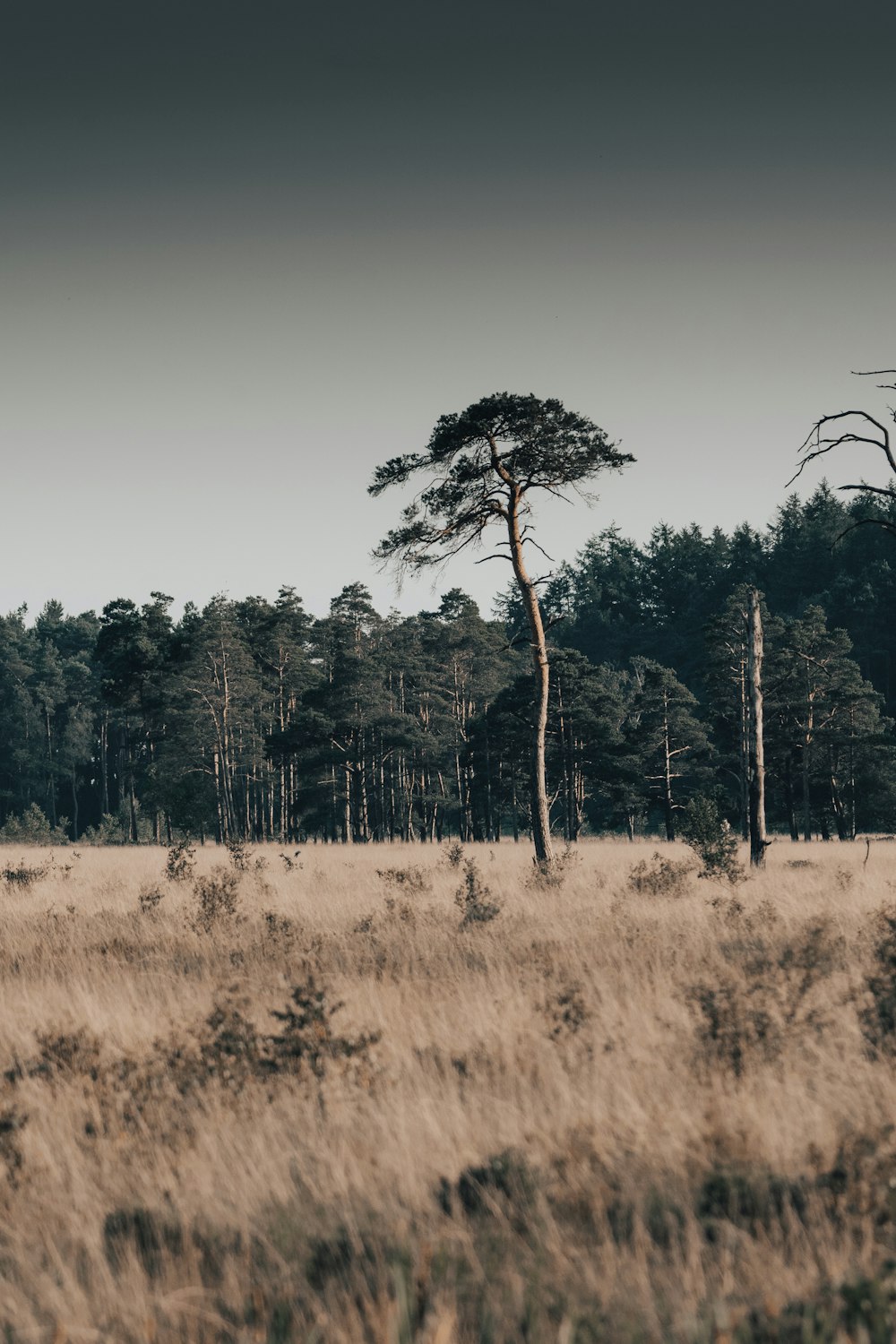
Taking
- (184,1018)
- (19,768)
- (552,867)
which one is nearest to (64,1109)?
(184,1018)

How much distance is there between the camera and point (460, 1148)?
438 cm

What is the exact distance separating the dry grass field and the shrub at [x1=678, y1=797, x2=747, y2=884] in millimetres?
6043

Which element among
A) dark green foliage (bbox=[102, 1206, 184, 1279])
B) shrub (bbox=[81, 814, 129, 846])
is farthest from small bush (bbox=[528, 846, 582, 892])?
shrub (bbox=[81, 814, 129, 846])

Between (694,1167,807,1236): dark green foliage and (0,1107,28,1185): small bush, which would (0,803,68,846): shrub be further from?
(694,1167,807,1236): dark green foliage

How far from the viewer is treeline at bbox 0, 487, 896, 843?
42.0 meters

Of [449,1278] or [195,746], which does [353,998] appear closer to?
[449,1278]

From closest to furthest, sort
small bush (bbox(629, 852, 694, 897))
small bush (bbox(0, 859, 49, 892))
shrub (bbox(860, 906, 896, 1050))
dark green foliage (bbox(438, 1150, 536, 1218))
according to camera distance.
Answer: dark green foliage (bbox(438, 1150, 536, 1218)) < shrub (bbox(860, 906, 896, 1050)) < small bush (bbox(629, 852, 694, 897)) < small bush (bbox(0, 859, 49, 892))

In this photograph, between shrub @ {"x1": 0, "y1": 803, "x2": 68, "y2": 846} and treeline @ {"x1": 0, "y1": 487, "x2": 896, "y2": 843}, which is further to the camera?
shrub @ {"x1": 0, "y1": 803, "x2": 68, "y2": 846}

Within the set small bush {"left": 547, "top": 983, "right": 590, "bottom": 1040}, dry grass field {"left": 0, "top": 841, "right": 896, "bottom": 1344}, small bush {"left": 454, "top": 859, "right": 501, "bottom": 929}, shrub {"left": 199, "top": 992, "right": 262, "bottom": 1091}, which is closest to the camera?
dry grass field {"left": 0, "top": 841, "right": 896, "bottom": 1344}

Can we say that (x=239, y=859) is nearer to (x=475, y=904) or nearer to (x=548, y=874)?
(x=548, y=874)

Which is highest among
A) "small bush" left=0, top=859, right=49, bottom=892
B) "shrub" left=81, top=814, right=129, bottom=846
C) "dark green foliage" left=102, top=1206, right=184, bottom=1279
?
"dark green foliage" left=102, top=1206, right=184, bottom=1279

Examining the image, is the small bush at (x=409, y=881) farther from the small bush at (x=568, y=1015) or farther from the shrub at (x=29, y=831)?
the shrub at (x=29, y=831)

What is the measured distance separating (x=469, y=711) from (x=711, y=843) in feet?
137

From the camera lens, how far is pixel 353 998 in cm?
723
